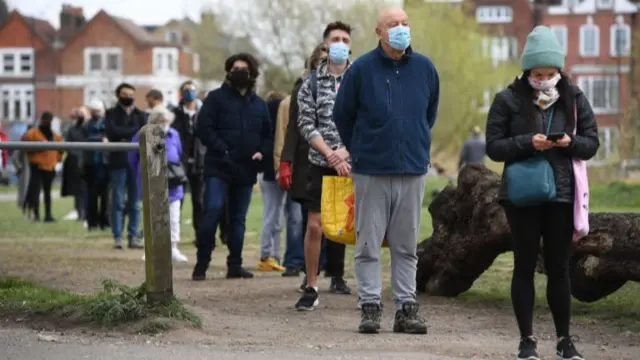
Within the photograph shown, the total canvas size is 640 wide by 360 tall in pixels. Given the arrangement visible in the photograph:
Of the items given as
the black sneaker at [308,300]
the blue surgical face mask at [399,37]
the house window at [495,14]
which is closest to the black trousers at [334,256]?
the black sneaker at [308,300]

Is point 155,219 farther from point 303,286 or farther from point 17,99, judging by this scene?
point 17,99

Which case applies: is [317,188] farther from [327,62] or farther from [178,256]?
[178,256]

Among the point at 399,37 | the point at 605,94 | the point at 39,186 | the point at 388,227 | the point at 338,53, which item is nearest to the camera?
the point at 399,37

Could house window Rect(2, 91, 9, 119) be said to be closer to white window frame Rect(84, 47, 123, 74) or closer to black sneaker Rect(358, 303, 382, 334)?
white window frame Rect(84, 47, 123, 74)

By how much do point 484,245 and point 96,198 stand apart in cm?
1251

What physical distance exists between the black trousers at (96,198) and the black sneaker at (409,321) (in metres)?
13.1

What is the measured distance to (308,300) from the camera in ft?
40.1

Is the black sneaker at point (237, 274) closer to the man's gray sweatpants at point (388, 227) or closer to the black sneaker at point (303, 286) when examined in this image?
the black sneaker at point (303, 286)

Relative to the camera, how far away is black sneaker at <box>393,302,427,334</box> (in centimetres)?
1055

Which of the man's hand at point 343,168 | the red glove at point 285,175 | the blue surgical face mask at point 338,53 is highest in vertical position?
the blue surgical face mask at point 338,53

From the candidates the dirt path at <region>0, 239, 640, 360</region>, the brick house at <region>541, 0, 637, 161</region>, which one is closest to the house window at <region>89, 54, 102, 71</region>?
the brick house at <region>541, 0, 637, 161</region>

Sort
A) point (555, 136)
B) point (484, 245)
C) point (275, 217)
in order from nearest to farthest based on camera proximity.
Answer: point (555, 136), point (484, 245), point (275, 217)

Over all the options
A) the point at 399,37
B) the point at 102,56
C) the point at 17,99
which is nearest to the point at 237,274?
the point at 399,37

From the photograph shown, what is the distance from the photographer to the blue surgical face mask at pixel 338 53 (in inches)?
479
